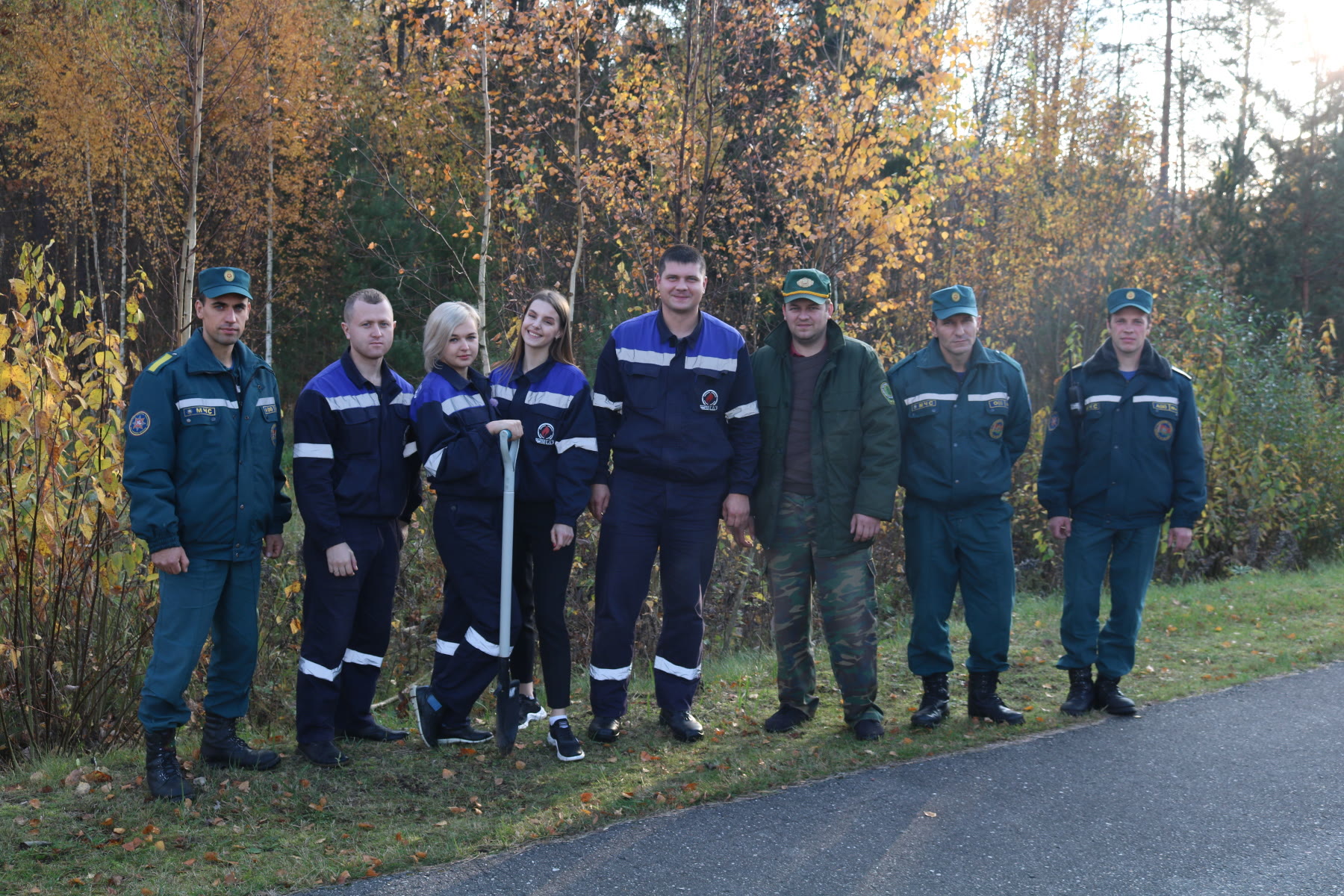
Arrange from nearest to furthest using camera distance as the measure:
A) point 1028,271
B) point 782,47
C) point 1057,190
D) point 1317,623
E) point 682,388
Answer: point 682,388 < point 1317,623 < point 782,47 < point 1028,271 < point 1057,190

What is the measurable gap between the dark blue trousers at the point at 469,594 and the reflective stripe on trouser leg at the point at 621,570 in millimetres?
503

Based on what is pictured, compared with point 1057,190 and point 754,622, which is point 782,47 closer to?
point 754,622

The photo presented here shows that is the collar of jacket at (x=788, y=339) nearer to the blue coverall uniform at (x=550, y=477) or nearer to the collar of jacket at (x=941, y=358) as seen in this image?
the collar of jacket at (x=941, y=358)

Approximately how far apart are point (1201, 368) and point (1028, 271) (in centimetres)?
795

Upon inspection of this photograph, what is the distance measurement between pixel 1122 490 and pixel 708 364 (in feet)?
7.82

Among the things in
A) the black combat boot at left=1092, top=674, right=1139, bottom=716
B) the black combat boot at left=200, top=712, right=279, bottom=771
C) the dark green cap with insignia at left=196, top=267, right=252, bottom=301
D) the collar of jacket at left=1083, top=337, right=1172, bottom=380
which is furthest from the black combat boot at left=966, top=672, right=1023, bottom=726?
the dark green cap with insignia at left=196, top=267, right=252, bottom=301

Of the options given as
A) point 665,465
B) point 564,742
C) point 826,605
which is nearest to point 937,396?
point 826,605

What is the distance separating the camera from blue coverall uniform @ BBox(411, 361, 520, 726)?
16.3 ft

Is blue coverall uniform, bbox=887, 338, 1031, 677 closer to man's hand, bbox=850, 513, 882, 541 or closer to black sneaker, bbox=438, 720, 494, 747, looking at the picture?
Result: man's hand, bbox=850, 513, 882, 541

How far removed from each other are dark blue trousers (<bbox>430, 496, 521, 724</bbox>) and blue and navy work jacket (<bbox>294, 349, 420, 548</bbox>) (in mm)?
280

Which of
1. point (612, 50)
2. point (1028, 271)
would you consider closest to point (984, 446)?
point (612, 50)

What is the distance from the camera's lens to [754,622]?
9.44 metres

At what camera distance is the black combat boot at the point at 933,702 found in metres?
5.59

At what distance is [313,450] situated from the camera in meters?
4.79
